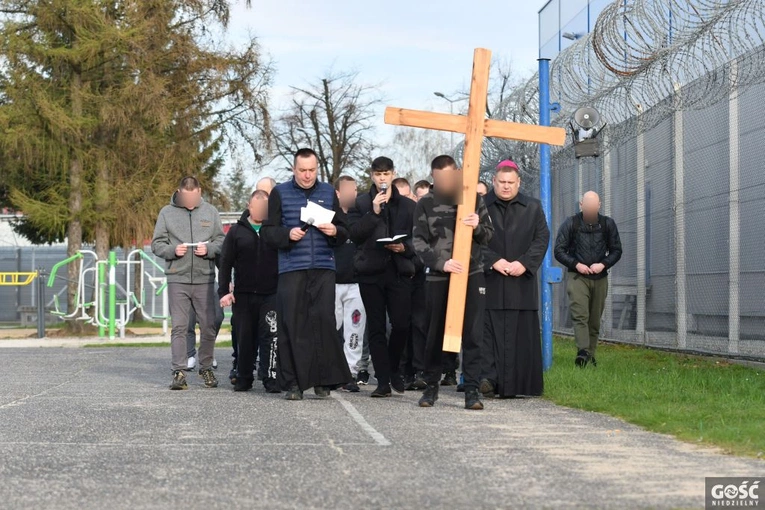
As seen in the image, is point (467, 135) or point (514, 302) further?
point (514, 302)

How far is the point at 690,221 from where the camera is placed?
14.4 metres

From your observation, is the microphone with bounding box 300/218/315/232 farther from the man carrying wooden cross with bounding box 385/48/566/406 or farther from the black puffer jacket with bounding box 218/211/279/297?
the black puffer jacket with bounding box 218/211/279/297

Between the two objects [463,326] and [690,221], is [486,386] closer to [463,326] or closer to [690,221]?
[463,326]

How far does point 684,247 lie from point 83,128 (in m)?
16.8

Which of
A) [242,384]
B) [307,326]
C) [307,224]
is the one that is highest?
[307,224]

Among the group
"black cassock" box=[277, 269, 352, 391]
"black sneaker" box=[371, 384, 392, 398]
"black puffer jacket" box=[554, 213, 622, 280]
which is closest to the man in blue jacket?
"black cassock" box=[277, 269, 352, 391]

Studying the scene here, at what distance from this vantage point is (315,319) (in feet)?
35.4

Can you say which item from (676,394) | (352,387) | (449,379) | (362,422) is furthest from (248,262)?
(676,394)

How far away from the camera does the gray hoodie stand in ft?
40.6

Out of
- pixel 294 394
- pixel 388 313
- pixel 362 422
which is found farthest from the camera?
pixel 388 313

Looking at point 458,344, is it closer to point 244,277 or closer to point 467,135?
point 467,135

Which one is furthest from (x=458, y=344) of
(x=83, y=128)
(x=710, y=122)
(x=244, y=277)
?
(x=83, y=128)

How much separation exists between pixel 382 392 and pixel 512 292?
1353 mm

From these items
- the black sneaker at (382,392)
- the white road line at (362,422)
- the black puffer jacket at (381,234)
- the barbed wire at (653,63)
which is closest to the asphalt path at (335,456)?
the white road line at (362,422)
